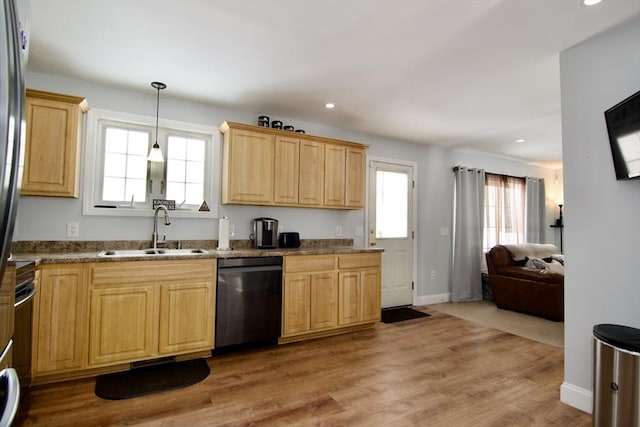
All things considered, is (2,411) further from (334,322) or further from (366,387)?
(334,322)

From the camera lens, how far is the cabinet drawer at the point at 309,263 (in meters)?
3.15

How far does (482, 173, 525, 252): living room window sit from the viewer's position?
18.4ft

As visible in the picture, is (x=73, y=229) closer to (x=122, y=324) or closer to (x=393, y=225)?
(x=122, y=324)

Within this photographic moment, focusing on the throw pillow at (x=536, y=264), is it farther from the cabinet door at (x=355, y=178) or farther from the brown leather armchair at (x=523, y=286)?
the cabinet door at (x=355, y=178)

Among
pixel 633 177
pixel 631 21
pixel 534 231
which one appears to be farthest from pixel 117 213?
pixel 534 231

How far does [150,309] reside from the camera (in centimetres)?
254

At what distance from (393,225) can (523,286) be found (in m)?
1.99

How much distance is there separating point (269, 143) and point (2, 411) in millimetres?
3056

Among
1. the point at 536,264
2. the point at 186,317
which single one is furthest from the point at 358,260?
the point at 536,264

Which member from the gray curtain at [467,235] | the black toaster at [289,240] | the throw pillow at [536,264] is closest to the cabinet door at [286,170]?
the black toaster at [289,240]

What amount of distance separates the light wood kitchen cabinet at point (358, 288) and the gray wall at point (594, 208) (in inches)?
71.2

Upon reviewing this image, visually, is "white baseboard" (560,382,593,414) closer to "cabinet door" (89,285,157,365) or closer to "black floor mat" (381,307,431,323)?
"black floor mat" (381,307,431,323)

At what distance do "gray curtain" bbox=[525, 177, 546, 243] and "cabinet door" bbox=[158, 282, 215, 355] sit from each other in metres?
5.93

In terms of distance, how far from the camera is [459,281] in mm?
5117
